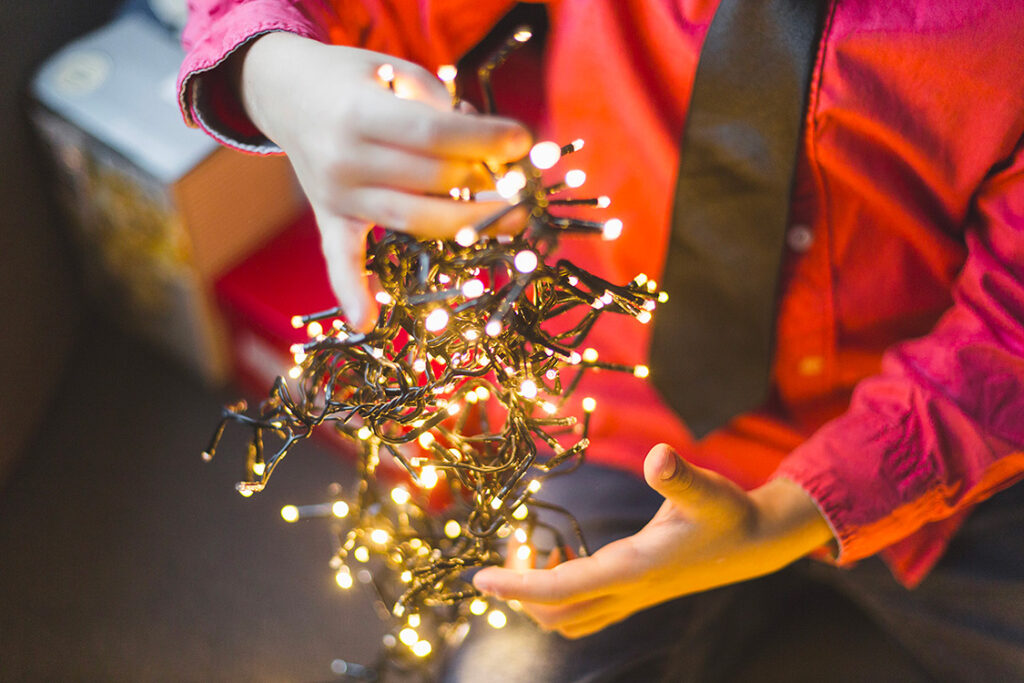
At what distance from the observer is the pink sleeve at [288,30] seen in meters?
0.59

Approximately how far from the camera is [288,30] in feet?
1.88

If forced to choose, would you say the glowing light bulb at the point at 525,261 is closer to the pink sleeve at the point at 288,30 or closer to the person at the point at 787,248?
the person at the point at 787,248

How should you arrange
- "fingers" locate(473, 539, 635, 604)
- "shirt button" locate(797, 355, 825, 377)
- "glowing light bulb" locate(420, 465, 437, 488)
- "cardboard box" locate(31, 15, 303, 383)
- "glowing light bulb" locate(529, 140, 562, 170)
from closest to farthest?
"glowing light bulb" locate(529, 140, 562, 170) < "glowing light bulb" locate(420, 465, 437, 488) < "fingers" locate(473, 539, 635, 604) < "shirt button" locate(797, 355, 825, 377) < "cardboard box" locate(31, 15, 303, 383)

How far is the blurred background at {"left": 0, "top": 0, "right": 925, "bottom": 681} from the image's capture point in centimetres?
104

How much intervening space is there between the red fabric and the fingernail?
203 millimetres

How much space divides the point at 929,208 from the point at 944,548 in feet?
1.21

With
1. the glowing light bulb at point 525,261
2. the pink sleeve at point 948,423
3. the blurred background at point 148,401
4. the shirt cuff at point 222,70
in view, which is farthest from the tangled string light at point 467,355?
the blurred background at point 148,401

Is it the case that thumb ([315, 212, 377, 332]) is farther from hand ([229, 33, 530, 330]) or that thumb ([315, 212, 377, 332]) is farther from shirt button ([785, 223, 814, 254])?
shirt button ([785, 223, 814, 254])

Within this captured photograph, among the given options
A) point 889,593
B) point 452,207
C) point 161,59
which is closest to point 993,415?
point 889,593

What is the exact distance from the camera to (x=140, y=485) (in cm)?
121

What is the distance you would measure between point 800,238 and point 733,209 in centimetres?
7

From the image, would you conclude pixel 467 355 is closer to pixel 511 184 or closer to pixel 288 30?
pixel 511 184

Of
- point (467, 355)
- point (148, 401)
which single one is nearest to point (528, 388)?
point (467, 355)

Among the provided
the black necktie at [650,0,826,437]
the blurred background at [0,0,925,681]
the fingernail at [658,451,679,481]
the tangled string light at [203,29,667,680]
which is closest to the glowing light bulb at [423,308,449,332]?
the tangled string light at [203,29,667,680]
